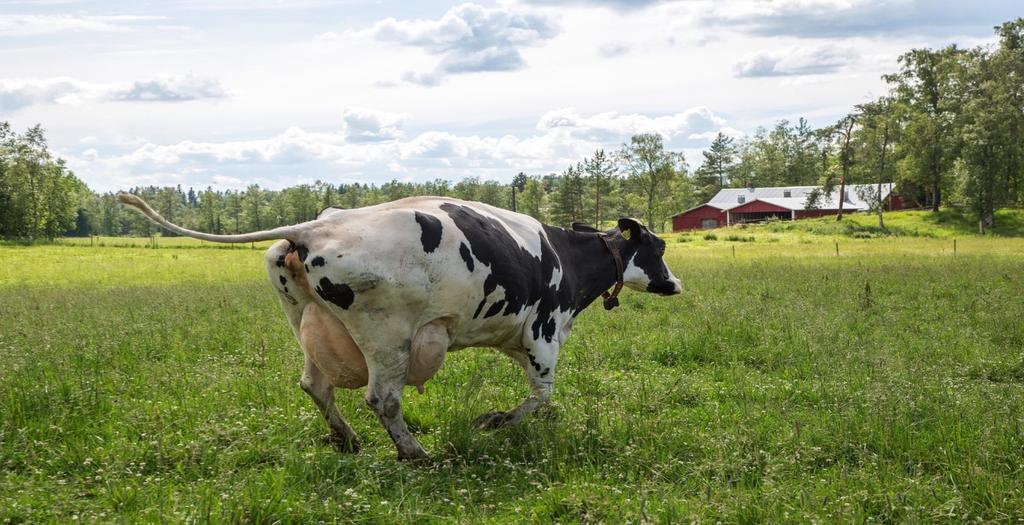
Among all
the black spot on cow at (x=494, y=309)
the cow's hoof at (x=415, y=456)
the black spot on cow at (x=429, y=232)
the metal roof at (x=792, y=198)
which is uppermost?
the metal roof at (x=792, y=198)

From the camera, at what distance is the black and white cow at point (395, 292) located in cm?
609

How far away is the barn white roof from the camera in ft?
298

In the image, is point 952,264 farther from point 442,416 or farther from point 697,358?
point 442,416

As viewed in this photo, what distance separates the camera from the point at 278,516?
16.1 feet

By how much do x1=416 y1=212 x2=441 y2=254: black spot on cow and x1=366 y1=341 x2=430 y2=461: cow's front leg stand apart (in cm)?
77

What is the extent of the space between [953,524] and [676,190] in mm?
102628

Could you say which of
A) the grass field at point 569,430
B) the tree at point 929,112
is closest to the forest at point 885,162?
the tree at point 929,112

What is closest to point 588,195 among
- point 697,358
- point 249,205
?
point 249,205

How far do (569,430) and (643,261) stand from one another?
3462 millimetres

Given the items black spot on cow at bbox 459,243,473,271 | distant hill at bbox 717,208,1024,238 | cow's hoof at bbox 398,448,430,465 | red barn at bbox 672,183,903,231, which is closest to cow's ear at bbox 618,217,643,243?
black spot on cow at bbox 459,243,473,271

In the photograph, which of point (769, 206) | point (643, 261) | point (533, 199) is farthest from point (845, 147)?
point (643, 261)

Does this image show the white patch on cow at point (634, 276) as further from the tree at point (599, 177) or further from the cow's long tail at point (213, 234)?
the tree at point (599, 177)

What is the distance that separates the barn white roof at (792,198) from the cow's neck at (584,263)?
80.5 meters

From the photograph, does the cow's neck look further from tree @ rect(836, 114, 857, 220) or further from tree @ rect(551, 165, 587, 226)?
tree @ rect(551, 165, 587, 226)
